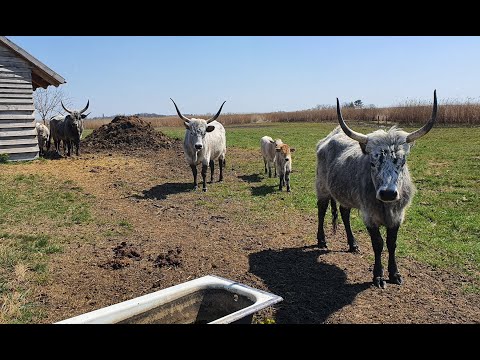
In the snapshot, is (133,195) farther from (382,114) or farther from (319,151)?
(382,114)

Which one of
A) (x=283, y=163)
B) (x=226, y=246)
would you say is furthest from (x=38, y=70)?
(x=226, y=246)

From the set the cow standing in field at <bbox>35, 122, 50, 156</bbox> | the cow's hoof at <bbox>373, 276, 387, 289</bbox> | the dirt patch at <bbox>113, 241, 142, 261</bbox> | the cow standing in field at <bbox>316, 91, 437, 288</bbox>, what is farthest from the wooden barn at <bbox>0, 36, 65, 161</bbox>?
the cow's hoof at <bbox>373, 276, 387, 289</bbox>

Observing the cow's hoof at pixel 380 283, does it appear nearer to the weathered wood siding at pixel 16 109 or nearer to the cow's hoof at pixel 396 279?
the cow's hoof at pixel 396 279

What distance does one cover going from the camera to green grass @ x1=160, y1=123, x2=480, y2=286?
6121 millimetres

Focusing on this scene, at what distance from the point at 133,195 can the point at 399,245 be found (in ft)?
22.3

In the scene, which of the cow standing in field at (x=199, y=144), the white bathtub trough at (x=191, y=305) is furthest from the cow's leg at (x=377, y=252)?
the cow standing in field at (x=199, y=144)

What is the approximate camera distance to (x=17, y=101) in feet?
48.0

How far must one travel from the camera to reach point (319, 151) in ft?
21.9

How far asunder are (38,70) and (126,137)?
16.4 feet

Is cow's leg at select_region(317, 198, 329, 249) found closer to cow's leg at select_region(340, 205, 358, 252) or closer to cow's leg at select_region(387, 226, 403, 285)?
cow's leg at select_region(340, 205, 358, 252)

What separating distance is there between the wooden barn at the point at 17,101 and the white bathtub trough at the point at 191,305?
13.3 m

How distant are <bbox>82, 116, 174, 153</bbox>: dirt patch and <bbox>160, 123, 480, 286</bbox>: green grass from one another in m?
4.84

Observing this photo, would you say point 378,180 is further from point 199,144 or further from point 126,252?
point 199,144

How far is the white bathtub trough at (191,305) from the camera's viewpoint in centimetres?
338
